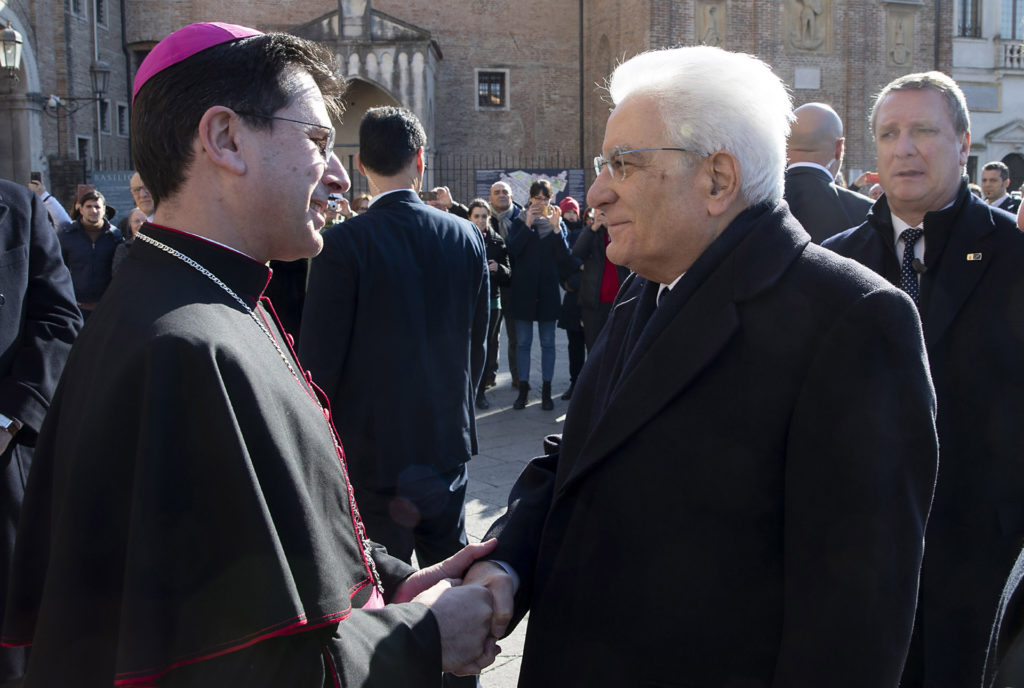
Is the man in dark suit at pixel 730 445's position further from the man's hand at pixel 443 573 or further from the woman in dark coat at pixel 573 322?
the woman in dark coat at pixel 573 322

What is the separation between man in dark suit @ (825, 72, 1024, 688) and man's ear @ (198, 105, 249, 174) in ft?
6.81

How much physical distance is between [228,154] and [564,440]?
0.98m

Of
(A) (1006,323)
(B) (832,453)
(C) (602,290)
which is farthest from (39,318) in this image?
(C) (602,290)

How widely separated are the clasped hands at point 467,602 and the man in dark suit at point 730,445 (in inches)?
0.8

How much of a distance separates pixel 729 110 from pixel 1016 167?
33.2 meters

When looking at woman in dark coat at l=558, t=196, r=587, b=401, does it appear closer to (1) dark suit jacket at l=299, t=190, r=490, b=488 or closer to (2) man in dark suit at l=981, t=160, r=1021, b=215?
(2) man in dark suit at l=981, t=160, r=1021, b=215

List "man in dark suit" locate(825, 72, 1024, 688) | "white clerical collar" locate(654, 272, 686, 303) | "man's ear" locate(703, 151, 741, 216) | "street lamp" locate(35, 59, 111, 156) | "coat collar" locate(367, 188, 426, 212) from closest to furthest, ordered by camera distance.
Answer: "man's ear" locate(703, 151, 741, 216)
"white clerical collar" locate(654, 272, 686, 303)
"man in dark suit" locate(825, 72, 1024, 688)
"coat collar" locate(367, 188, 426, 212)
"street lamp" locate(35, 59, 111, 156)

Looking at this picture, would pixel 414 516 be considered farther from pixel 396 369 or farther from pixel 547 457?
pixel 547 457

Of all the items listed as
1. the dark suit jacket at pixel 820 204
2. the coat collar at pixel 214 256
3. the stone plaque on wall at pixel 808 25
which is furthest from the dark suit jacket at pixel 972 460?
the stone plaque on wall at pixel 808 25

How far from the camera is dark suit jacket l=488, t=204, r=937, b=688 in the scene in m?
1.55

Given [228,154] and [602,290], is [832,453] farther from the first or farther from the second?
[602,290]

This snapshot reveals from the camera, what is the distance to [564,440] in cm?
212

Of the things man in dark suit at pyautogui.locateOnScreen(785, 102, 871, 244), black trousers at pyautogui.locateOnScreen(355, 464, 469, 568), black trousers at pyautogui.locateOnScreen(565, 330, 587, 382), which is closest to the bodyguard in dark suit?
black trousers at pyautogui.locateOnScreen(355, 464, 469, 568)

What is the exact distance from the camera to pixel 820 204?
438cm
